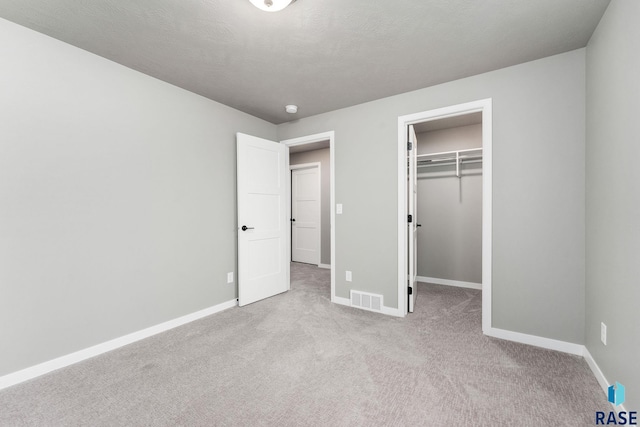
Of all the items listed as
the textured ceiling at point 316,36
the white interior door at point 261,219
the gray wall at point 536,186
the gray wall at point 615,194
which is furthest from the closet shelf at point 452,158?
the white interior door at point 261,219

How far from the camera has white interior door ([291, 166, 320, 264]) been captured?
231 inches

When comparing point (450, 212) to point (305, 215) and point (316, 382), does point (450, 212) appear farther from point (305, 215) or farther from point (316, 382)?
point (316, 382)

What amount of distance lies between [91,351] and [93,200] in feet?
4.00

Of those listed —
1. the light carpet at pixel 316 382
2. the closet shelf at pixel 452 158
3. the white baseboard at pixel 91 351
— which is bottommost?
the light carpet at pixel 316 382

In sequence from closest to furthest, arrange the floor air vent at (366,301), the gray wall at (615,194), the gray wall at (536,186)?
the gray wall at (615,194) < the gray wall at (536,186) < the floor air vent at (366,301)

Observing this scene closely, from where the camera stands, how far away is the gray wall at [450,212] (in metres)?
4.06

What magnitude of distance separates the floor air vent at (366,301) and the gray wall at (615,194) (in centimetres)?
176

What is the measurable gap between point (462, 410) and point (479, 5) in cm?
245

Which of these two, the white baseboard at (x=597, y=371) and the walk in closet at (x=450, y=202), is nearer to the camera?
the white baseboard at (x=597, y=371)

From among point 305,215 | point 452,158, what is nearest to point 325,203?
point 305,215

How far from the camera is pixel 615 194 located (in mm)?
1635

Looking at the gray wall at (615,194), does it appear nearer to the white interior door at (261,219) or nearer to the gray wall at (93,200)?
the white interior door at (261,219)

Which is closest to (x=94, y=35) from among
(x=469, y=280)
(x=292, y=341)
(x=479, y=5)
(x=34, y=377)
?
(x=34, y=377)

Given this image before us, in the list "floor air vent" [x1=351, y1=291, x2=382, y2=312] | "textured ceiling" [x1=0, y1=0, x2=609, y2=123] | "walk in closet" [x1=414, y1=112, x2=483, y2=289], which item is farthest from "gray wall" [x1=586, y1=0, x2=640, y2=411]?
"walk in closet" [x1=414, y1=112, x2=483, y2=289]
